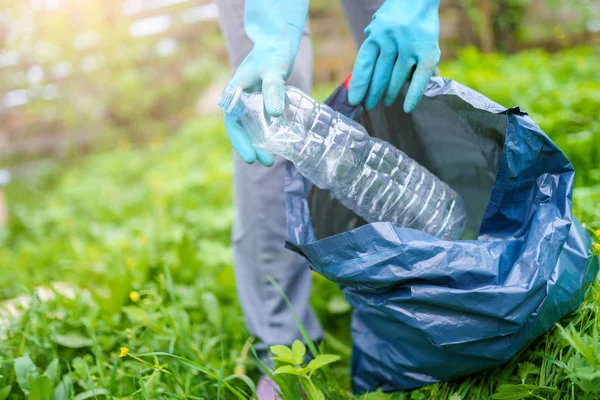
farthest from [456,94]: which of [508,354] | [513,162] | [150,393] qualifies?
[150,393]

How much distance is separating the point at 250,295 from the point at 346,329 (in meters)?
0.41

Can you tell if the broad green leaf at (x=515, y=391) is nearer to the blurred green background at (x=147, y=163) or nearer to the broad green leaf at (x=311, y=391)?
the blurred green background at (x=147, y=163)

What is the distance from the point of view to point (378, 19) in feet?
4.02

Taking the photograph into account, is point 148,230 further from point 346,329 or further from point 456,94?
point 456,94

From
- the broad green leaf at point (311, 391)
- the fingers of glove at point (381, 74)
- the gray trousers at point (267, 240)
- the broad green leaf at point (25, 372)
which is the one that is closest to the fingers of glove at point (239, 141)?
the gray trousers at point (267, 240)

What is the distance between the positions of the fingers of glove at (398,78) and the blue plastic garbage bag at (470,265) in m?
0.07

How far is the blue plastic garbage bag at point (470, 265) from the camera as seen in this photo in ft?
3.33

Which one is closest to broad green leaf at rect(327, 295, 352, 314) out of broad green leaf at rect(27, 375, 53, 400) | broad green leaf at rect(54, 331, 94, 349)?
broad green leaf at rect(54, 331, 94, 349)

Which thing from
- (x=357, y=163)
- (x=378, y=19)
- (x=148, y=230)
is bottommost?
(x=148, y=230)

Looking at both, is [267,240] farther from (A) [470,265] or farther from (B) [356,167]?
(A) [470,265]

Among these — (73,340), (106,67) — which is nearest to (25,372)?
(73,340)

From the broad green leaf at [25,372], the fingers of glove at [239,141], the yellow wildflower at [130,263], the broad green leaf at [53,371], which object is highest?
the fingers of glove at [239,141]

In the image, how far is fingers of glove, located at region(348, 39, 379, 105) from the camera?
1.24m

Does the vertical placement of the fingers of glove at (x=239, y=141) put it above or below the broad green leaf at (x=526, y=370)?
above
